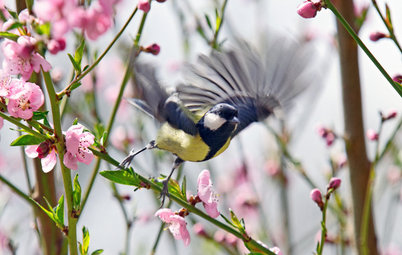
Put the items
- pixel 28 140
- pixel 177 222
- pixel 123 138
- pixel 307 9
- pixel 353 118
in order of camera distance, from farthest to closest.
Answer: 1. pixel 123 138
2. pixel 353 118
3. pixel 177 222
4. pixel 307 9
5. pixel 28 140

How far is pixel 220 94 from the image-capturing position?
2201mm

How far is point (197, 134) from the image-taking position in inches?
87.7

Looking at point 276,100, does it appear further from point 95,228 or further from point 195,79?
point 95,228

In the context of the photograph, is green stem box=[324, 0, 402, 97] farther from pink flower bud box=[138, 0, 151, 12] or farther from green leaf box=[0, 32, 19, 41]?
green leaf box=[0, 32, 19, 41]

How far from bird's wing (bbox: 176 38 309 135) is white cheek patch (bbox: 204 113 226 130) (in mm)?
67

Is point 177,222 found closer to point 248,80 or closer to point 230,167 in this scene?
point 248,80

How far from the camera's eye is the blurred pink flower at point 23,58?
158 cm

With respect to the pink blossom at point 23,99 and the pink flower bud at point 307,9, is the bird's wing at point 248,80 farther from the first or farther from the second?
the pink blossom at point 23,99

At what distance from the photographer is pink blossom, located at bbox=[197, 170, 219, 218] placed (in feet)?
6.10

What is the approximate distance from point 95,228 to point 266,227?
3.41 m

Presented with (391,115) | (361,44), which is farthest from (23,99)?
(391,115)

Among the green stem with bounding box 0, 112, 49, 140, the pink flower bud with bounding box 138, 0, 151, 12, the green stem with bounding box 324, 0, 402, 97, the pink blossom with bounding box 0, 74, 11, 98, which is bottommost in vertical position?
the green stem with bounding box 0, 112, 49, 140

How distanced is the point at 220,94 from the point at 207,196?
440mm

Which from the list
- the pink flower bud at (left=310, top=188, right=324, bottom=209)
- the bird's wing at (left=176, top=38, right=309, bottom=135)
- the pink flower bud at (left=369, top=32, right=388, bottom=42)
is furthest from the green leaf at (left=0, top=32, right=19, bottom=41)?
the pink flower bud at (left=369, top=32, right=388, bottom=42)
